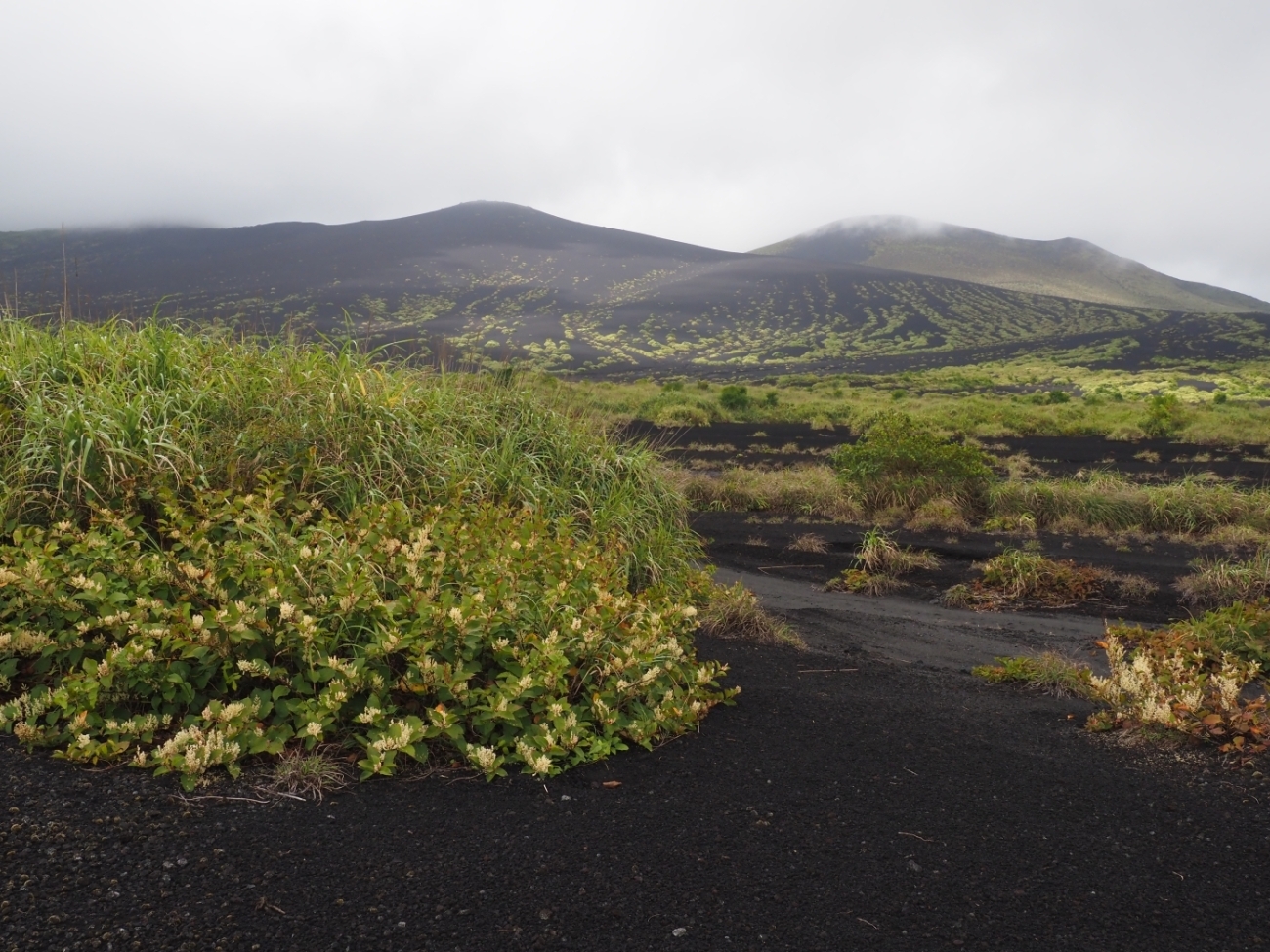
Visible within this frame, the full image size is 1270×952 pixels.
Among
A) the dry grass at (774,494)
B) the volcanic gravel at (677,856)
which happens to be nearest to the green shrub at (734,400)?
the dry grass at (774,494)

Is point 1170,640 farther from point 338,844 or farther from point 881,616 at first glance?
point 338,844

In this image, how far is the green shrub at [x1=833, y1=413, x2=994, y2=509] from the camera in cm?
1303

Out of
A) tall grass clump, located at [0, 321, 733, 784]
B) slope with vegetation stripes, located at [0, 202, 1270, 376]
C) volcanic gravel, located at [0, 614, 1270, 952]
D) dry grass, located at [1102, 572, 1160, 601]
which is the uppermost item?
slope with vegetation stripes, located at [0, 202, 1270, 376]

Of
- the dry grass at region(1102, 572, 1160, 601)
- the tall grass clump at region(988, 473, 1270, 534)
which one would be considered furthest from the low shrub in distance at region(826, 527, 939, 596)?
the tall grass clump at region(988, 473, 1270, 534)

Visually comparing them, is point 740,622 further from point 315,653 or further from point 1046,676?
point 315,653

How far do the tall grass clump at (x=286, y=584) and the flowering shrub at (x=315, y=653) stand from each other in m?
0.01

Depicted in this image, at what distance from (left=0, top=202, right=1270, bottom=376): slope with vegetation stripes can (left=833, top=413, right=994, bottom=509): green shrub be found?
184 ft

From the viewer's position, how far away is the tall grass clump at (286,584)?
3.12 metres

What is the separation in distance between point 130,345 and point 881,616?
19.4 ft

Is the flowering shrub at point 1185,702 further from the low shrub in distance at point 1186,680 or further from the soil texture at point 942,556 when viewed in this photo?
the soil texture at point 942,556

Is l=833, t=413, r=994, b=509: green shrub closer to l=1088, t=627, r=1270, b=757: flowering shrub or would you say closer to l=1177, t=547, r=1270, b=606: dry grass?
l=1177, t=547, r=1270, b=606: dry grass

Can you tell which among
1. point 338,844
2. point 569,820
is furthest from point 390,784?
point 569,820

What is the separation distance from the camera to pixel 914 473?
1341 centimetres

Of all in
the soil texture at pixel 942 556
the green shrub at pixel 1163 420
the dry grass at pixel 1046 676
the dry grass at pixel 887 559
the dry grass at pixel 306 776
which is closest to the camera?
the dry grass at pixel 306 776
